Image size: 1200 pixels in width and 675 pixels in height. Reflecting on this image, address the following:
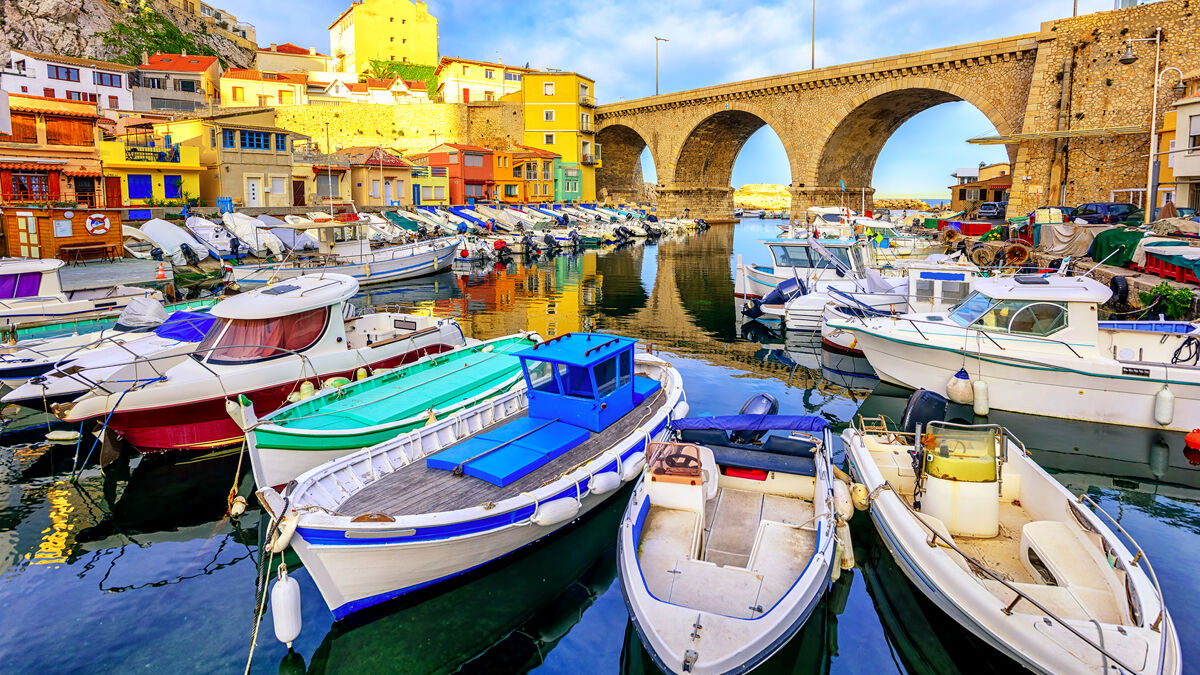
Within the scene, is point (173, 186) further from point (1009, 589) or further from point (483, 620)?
point (1009, 589)

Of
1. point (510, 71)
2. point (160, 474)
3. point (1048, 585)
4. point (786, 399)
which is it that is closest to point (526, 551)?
point (1048, 585)

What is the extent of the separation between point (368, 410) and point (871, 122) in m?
41.2

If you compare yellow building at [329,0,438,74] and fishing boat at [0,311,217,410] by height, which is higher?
yellow building at [329,0,438,74]

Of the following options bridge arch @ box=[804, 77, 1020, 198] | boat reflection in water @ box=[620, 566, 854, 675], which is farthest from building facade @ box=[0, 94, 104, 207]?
bridge arch @ box=[804, 77, 1020, 198]

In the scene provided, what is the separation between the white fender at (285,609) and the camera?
4.92 m

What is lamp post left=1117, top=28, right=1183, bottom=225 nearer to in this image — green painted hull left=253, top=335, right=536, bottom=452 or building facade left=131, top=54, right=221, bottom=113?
green painted hull left=253, top=335, right=536, bottom=452

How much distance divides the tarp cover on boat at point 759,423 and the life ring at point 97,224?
22.1 meters

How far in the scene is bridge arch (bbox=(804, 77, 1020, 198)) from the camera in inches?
1324

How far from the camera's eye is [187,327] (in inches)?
441

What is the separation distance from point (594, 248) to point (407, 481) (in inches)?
1374

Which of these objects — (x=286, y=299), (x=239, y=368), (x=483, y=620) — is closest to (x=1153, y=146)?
(x=286, y=299)

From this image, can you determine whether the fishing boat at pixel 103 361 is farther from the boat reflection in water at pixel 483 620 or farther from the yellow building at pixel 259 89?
the yellow building at pixel 259 89

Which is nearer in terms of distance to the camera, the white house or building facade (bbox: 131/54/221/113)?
the white house

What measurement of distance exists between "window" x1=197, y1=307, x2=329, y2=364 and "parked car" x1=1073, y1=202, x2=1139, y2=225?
2226 centimetres
